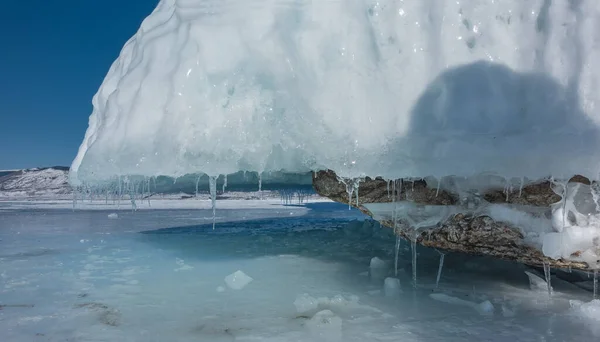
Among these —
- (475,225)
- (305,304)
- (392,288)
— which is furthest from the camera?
(475,225)

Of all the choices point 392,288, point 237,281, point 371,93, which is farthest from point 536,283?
point 237,281

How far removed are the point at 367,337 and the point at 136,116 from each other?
3101 millimetres

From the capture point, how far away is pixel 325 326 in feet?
10.5

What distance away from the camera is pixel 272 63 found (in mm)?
4016

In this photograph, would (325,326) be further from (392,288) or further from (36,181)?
(36,181)

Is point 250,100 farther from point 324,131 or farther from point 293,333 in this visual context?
point 293,333

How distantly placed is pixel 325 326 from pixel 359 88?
7.28ft

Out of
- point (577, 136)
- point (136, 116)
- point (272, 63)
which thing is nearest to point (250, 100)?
point (272, 63)

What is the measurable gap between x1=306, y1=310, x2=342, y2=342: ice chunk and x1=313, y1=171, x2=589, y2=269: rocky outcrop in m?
1.62

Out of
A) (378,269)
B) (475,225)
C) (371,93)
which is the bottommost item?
(378,269)

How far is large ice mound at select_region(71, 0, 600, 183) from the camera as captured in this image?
12.0 feet

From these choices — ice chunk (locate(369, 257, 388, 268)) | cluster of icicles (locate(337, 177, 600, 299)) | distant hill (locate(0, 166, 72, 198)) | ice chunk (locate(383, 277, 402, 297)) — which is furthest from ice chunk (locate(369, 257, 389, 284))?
distant hill (locate(0, 166, 72, 198))

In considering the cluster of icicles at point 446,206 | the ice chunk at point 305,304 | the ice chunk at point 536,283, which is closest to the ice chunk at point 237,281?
the ice chunk at point 305,304

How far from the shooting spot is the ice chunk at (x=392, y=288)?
13.8 ft
